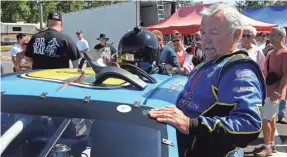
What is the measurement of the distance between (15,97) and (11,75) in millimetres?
590

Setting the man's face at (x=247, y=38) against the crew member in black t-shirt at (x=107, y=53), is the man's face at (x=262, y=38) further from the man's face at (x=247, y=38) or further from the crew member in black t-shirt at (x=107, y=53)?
the man's face at (x=247, y=38)

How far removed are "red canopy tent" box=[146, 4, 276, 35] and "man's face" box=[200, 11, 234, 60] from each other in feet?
34.3

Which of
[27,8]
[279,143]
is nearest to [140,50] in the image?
[279,143]

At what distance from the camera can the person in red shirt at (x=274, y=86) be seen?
5.32 metres

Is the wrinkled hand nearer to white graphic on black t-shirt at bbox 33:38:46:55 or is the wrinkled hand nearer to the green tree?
white graphic on black t-shirt at bbox 33:38:46:55

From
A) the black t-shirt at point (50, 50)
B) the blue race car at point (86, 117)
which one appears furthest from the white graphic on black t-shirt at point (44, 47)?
the blue race car at point (86, 117)

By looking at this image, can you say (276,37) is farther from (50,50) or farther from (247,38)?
(50,50)

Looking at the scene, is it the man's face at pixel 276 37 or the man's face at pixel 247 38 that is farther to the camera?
the man's face at pixel 247 38

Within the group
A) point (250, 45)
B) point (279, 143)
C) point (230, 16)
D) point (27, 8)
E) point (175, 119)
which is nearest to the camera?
point (175, 119)

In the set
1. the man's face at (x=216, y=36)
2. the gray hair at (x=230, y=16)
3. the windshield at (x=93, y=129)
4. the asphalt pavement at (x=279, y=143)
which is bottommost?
the asphalt pavement at (x=279, y=143)

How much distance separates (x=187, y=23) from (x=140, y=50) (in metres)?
9.25

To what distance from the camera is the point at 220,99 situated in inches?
68.8

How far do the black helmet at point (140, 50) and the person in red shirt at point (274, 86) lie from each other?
2.25m

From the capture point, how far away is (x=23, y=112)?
6.33ft
